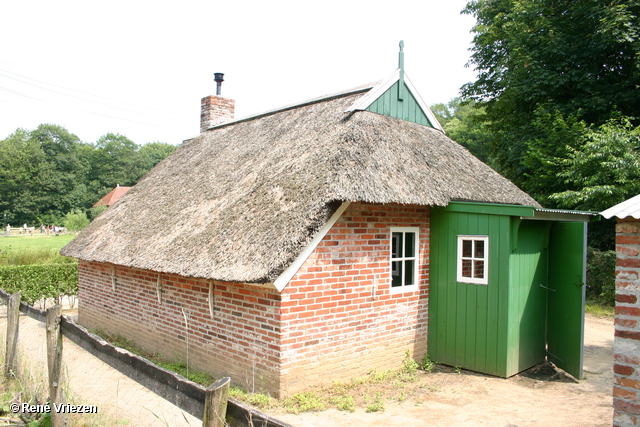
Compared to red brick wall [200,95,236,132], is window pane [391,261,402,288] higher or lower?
lower

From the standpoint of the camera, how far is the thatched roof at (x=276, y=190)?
6141 millimetres

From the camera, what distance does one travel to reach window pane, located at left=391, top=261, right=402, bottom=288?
7.46m

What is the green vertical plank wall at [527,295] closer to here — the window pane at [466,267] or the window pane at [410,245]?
the window pane at [466,267]

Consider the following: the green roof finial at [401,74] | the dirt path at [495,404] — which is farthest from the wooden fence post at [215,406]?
the green roof finial at [401,74]

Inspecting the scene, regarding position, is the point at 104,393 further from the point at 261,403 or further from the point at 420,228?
the point at 420,228

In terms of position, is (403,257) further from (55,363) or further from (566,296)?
(55,363)

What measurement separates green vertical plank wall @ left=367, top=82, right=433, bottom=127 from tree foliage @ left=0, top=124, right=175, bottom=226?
202 feet

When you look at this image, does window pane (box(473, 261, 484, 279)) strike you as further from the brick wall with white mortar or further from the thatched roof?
the thatched roof

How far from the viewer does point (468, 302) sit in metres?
7.36

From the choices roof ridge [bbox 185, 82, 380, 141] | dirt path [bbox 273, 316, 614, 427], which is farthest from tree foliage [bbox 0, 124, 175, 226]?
dirt path [bbox 273, 316, 614, 427]

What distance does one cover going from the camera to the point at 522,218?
22.9ft

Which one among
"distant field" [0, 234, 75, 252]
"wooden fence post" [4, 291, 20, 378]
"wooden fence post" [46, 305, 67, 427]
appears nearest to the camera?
"wooden fence post" [46, 305, 67, 427]

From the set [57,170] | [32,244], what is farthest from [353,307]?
[57,170]

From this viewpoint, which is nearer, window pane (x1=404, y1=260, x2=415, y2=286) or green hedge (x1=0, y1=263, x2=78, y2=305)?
window pane (x1=404, y1=260, x2=415, y2=286)
